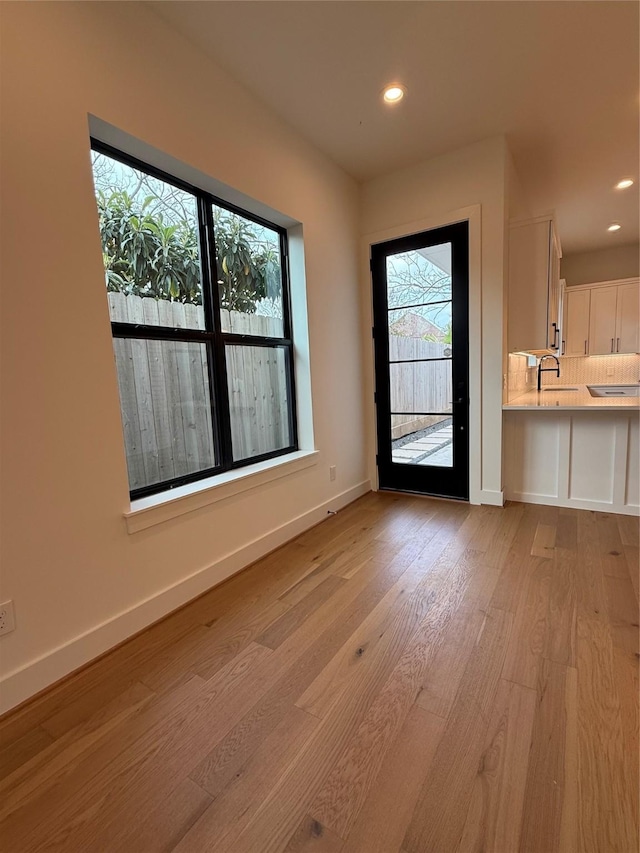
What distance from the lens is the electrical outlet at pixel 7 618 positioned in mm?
1422

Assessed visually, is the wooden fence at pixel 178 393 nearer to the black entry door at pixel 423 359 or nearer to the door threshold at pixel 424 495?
the black entry door at pixel 423 359

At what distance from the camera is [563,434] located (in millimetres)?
3205

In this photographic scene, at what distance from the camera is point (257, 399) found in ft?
9.21

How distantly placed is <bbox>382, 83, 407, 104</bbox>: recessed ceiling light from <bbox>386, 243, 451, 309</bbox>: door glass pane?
→ 1.13 meters

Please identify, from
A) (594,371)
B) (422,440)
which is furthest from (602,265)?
(422,440)

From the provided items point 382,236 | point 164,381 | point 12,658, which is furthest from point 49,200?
point 382,236

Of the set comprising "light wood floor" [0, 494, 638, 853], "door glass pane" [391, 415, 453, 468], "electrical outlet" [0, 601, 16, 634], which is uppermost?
"door glass pane" [391, 415, 453, 468]

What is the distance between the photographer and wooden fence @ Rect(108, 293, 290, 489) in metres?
2.01

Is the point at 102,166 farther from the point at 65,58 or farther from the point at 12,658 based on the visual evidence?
the point at 12,658

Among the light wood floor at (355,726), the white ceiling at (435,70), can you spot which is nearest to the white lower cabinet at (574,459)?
the light wood floor at (355,726)

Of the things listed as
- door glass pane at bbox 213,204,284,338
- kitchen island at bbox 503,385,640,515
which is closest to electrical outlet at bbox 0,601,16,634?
door glass pane at bbox 213,204,284,338

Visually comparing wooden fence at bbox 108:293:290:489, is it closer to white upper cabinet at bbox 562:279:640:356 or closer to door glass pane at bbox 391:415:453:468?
door glass pane at bbox 391:415:453:468

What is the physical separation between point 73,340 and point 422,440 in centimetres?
293

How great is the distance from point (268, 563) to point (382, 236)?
9.87 feet
